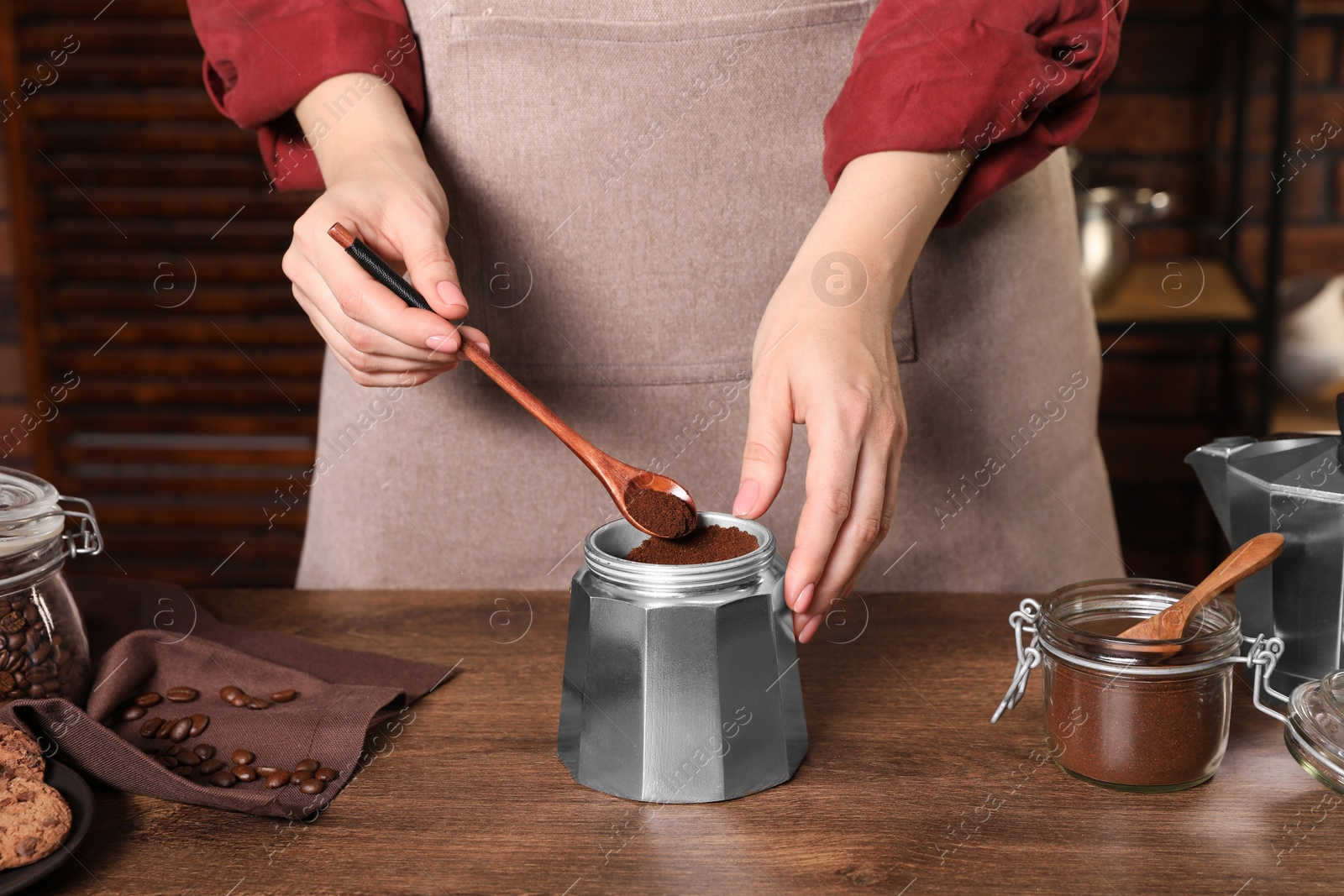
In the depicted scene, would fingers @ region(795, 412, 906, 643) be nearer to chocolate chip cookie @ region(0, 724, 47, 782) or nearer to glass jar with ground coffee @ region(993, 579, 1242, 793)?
glass jar with ground coffee @ region(993, 579, 1242, 793)

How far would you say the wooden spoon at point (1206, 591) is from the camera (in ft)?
2.48

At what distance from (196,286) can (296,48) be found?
1.60m

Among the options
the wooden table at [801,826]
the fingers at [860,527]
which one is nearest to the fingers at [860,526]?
the fingers at [860,527]

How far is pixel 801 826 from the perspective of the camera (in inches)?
27.6

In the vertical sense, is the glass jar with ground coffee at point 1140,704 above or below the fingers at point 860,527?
below

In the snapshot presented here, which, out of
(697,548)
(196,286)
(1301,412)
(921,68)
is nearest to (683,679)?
(697,548)

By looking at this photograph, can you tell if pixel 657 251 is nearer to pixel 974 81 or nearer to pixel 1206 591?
pixel 974 81

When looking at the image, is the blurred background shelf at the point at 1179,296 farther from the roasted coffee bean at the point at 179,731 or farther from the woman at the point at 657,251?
the roasted coffee bean at the point at 179,731

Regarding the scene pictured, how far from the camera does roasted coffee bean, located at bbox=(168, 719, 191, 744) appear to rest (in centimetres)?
80

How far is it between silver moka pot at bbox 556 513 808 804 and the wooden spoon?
0.76 feet

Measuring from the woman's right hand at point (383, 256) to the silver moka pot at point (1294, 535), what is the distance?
56cm

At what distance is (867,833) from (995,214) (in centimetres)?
71

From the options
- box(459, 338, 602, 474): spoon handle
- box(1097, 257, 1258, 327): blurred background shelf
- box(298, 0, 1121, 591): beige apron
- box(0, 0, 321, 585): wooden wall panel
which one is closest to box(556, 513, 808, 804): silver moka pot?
box(459, 338, 602, 474): spoon handle

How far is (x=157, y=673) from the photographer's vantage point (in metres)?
0.88
